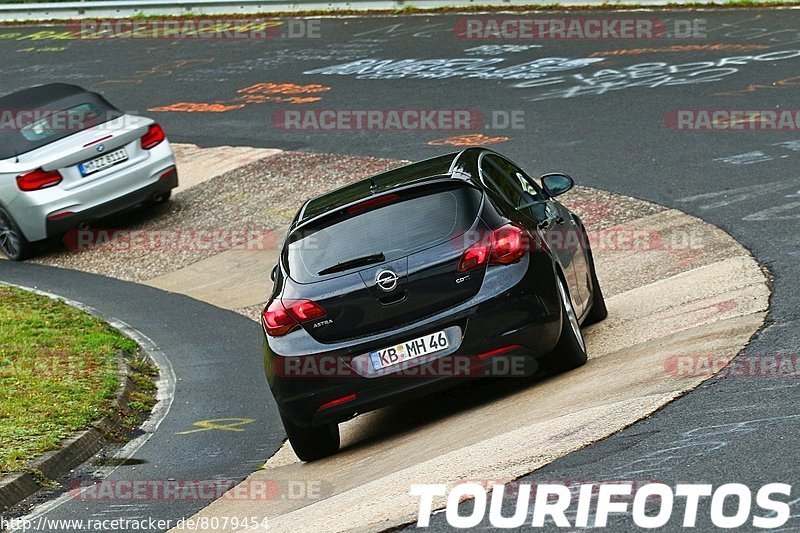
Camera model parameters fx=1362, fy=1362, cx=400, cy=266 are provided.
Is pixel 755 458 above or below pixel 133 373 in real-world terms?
above

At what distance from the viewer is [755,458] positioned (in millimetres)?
6453

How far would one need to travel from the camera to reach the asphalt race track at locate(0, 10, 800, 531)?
23.2 feet

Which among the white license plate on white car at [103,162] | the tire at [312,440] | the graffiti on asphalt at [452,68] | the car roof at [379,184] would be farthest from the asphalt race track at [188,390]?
the graffiti on asphalt at [452,68]

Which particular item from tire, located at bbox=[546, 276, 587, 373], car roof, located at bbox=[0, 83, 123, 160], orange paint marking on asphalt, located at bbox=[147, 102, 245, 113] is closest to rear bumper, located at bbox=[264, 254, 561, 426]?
tire, located at bbox=[546, 276, 587, 373]

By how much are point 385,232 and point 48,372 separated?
3.95 m

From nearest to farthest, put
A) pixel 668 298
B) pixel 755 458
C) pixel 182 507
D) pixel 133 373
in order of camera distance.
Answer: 1. pixel 755 458
2. pixel 182 507
3. pixel 668 298
4. pixel 133 373

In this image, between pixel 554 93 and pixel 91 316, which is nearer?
pixel 91 316

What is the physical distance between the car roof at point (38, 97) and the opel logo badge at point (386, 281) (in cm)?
959

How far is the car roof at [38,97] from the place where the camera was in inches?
655

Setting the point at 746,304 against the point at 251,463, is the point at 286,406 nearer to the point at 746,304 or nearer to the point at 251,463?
the point at 251,463

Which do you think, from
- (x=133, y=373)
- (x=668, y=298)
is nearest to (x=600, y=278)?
(x=668, y=298)

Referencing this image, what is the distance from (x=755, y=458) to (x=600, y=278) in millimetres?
5760

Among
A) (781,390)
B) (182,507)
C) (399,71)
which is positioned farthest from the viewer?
(399,71)

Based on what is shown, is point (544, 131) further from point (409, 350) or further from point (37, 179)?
point (409, 350)
